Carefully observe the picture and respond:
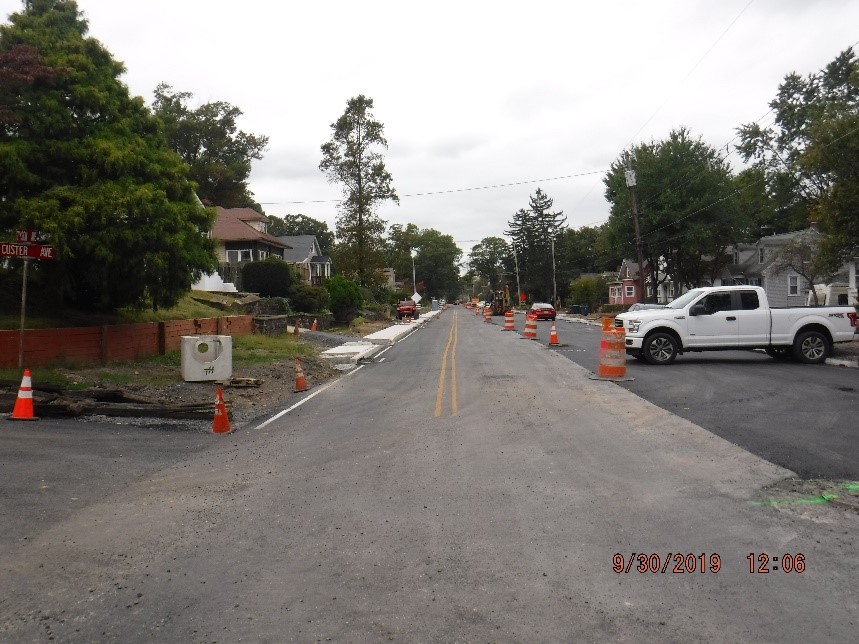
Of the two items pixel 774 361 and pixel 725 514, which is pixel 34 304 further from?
pixel 774 361

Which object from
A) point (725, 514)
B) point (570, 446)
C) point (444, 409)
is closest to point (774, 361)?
point (444, 409)

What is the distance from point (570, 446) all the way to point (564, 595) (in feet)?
15.9

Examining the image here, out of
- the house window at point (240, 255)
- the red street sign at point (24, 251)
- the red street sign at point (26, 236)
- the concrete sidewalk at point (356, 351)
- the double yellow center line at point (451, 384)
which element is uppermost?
the house window at point (240, 255)

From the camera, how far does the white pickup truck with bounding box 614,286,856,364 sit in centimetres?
1855

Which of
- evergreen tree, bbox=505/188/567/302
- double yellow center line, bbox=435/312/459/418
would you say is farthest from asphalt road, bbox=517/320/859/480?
evergreen tree, bbox=505/188/567/302

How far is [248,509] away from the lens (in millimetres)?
6926

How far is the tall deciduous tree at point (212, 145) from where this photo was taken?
234ft

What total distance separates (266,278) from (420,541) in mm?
35556

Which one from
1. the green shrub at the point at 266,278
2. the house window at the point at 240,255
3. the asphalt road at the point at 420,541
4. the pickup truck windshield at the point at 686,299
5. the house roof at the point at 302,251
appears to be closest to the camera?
the asphalt road at the point at 420,541

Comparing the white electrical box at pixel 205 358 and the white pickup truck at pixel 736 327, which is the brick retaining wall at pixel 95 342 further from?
the white pickup truck at pixel 736 327

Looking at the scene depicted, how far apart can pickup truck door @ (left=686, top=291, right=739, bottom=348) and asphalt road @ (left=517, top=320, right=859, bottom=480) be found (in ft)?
1.99

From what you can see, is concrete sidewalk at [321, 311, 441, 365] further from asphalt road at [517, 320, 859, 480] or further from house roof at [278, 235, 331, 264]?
house roof at [278, 235, 331, 264]

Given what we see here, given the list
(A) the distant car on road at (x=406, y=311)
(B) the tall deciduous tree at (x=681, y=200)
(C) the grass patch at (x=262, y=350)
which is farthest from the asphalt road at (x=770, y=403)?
(A) the distant car on road at (x=406, y=311)
